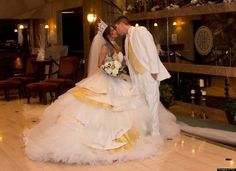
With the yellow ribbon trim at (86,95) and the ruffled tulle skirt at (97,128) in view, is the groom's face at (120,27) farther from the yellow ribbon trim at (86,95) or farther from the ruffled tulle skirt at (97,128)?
the yellow ribbon trim at (86,95)

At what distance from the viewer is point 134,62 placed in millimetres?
5402

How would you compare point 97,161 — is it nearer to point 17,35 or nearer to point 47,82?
point 47,82

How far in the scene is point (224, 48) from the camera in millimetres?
6957

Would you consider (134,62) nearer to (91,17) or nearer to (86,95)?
(86,95)

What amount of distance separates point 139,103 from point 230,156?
1382 millimetres

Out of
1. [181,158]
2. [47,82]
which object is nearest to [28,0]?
[47,82]

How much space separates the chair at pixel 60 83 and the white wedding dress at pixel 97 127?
130 inches

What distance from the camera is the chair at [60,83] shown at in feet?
28.5

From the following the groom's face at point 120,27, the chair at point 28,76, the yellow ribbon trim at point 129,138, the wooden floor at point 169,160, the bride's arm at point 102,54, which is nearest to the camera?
the wooden floor at point 169,160

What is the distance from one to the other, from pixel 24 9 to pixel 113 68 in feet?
33.5

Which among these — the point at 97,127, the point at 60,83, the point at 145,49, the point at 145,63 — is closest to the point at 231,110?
the point at 145,63

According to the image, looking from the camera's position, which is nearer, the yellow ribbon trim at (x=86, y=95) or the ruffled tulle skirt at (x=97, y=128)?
the ruffled tulle skirt at (x=97, y=128)

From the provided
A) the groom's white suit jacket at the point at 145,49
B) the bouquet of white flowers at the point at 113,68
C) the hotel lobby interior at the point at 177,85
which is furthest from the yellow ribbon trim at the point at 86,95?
the groom's white suit jacket at the point at 145,49

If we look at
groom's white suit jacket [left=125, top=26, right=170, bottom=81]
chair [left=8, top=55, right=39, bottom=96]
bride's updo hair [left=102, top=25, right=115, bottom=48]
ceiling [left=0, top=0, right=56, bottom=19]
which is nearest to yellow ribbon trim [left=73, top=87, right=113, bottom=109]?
groom's white suit jacket [left=125, top=26, right=170, bottom=81]
